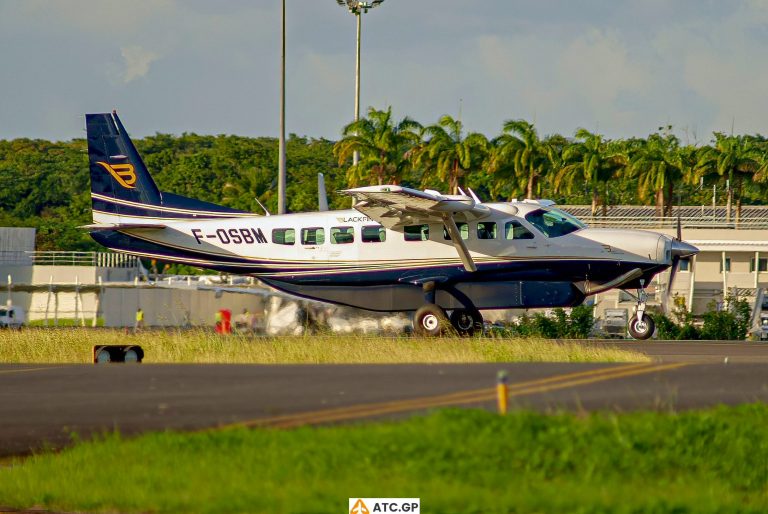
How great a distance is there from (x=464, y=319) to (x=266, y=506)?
19261 millimetres

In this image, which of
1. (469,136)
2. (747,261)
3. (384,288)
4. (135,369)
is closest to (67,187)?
(469,136)

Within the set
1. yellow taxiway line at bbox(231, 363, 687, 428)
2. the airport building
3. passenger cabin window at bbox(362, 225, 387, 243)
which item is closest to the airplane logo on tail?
passenger cabin window at bbox(362, 225, 387, 243)

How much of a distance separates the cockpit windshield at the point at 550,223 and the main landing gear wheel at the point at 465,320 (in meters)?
2.68

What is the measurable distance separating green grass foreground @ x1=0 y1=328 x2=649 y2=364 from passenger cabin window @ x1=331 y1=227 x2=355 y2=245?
12.7ft

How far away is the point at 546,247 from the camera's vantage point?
28359mm

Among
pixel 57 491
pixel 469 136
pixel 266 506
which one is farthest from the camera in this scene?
pixel 469 136

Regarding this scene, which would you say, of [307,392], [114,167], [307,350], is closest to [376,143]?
[114,167]

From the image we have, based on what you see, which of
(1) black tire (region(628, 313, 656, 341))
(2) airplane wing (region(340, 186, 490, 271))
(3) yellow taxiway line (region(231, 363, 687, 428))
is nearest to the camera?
(3) yellow taxiway line (region(231, 363, 687, 428))

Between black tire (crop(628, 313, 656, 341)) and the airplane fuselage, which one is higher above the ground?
the airplane fuselage

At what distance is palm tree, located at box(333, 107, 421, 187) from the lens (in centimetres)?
6209

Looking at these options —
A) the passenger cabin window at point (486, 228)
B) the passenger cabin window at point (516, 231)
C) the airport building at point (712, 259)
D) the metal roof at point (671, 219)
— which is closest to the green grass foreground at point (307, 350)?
the passenger cabin window at point (486, 228)

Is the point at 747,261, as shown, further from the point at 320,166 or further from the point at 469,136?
the point at 320,166

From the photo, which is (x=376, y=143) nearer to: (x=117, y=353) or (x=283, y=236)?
(x=283, y=236)

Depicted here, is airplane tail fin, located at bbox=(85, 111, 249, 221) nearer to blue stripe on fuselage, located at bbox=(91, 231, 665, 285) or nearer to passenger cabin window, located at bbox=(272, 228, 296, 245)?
blue stripe on fuselage, located at bbox=(91, 231, 665, 285)
